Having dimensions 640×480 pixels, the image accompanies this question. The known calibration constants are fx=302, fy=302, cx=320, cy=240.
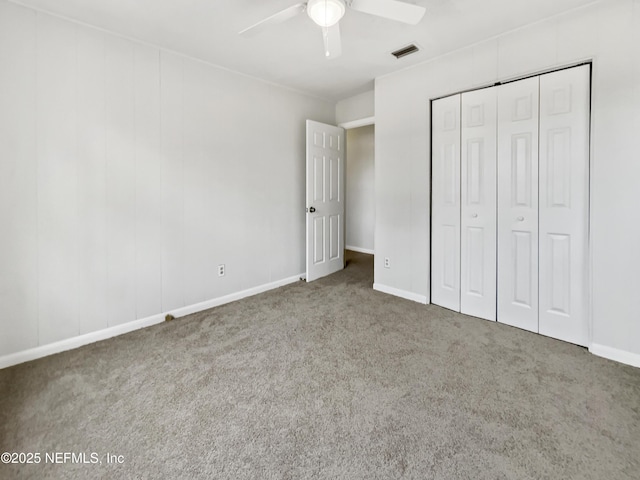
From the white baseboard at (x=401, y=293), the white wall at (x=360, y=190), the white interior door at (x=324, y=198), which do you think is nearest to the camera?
the white baseboard at (x=401, y=293)

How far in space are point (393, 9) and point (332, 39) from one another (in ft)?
1.33

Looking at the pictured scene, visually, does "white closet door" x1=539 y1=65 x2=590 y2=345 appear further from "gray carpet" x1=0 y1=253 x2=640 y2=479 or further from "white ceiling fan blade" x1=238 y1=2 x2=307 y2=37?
"white ceiling fan blade" x1=238 y1=2 x2=307 y2=37

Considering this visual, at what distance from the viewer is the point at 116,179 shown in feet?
8.13

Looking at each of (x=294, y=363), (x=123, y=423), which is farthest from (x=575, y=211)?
(x=123, y=423)

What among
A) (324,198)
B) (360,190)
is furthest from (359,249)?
(324,198)

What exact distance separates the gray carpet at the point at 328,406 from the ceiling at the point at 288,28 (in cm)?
240

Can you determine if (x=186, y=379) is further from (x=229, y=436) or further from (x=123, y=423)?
(x=229, y=436)

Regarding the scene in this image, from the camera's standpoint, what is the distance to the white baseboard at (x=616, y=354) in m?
2.03

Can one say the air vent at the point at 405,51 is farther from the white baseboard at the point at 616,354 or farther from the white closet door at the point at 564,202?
the white baseboard at the point at 616,354

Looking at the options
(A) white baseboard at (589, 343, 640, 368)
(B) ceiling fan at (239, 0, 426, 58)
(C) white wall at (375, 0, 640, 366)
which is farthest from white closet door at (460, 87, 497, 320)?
(B) ceiling fan at (239, 0, 426, 58)

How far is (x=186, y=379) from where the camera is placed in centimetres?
190

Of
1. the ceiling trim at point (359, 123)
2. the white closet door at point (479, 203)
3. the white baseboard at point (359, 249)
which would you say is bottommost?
the white baseboard at point (359, 249)

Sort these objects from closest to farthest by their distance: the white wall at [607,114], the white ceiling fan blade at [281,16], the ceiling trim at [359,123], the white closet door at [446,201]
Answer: the white ceiling fan blade at [281,16]
the white wall at [607,114]
the white closet door at [446,201]
the ceiling trim at [359,123]

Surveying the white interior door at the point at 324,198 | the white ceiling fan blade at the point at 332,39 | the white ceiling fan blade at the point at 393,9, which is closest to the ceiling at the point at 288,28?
the white ceiling fan blade at the point at 332,39
